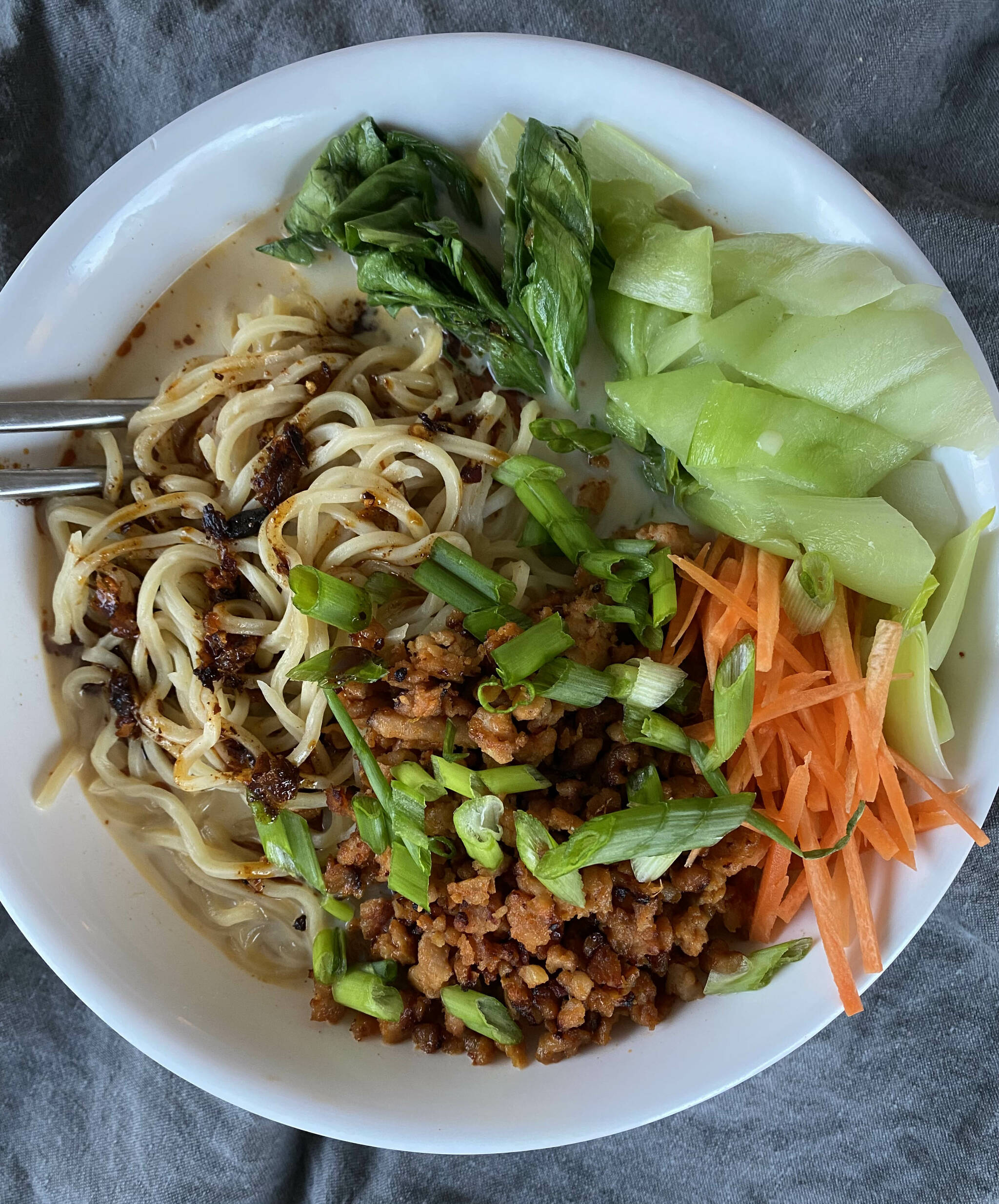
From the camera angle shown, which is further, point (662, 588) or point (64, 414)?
point (64, 414)

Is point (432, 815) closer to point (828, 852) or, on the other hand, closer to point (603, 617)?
point (603, 617)

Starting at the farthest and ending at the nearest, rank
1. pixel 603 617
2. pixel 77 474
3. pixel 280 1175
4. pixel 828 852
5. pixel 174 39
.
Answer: pixel 280 1175 → pixel 174 39 → pixel 77 474 → pixel 603 617 → pixel 828 852

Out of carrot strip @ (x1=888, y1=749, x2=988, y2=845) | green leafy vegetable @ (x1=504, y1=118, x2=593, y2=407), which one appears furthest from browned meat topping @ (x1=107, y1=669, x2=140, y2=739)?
carrot strip @ (x1=888, y1=749, x2=988, y2=845)

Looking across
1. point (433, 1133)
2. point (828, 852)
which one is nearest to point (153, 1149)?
point (433, 1133)

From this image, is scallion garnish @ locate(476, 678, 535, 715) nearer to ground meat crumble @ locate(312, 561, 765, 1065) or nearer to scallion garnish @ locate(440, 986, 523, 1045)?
ground meat crumble @ locate(312, 561, 765, 1065)

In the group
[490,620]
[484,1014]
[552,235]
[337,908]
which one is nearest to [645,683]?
[490,620]

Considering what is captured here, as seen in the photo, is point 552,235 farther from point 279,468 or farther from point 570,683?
point 570,683
